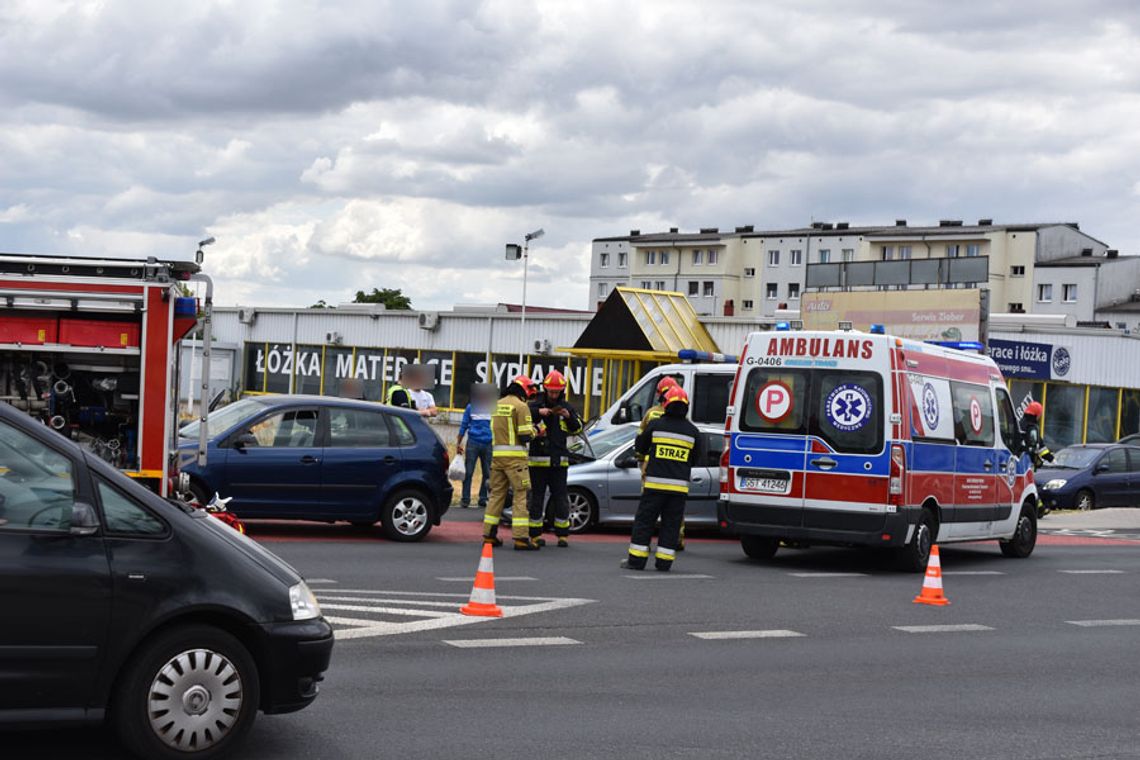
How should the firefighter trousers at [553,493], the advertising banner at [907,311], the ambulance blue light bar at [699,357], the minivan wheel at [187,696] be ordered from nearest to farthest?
the minivan wheel at [187,696] → the firefighter trousers at [553,493] → the ambulance blue light bar at [699,357] → the advertising banner at [907,311]

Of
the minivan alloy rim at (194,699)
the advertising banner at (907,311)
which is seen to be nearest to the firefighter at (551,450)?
the minivan alloy rim at (194,699)

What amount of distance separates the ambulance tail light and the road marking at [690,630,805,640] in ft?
13.5

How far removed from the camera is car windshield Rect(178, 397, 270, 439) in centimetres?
1590

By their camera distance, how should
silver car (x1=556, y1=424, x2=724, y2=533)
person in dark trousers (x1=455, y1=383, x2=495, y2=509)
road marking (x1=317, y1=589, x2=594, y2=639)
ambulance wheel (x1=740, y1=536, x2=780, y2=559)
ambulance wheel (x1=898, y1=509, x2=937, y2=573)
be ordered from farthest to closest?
person in dark trousers (x1=455, y1=383, x2=495, y2=509) < silver car (x1=556, y1=424, x2=724, y2=533) < ambulance wheel (x1=740, y1=536, x2=780, y2=559) < ambulance wheel (x1=898, y1=509, x2=937, y2=573) < road marking (x1=317, y1=589, x2=594, y2=639)

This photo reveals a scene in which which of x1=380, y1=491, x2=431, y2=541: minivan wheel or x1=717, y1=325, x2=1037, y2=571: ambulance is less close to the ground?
x1=717, y1=325, x2=1037, y2=571: ambulance

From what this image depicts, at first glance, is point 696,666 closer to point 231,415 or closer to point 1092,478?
point 231,415

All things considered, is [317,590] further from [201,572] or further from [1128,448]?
[1128,448]

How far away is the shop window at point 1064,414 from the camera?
3812 centimetres

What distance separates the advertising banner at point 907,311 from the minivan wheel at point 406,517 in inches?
718

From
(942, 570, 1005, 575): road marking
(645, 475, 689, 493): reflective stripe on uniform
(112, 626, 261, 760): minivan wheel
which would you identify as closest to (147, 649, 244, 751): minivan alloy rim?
(112, 626, 261, 760): minivan wheel

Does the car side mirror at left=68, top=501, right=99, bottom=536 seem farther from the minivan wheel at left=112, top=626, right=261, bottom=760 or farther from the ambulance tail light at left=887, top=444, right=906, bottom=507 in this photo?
the ambulance tail light at left=887, top=444, right=906, bottom=507

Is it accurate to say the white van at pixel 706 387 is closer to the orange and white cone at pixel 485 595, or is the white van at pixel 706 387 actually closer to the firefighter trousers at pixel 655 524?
the firefighter trousers at pixel 655 524

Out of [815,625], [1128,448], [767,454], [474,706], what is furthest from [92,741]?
[1128,448]

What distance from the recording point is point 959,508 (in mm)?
16531
